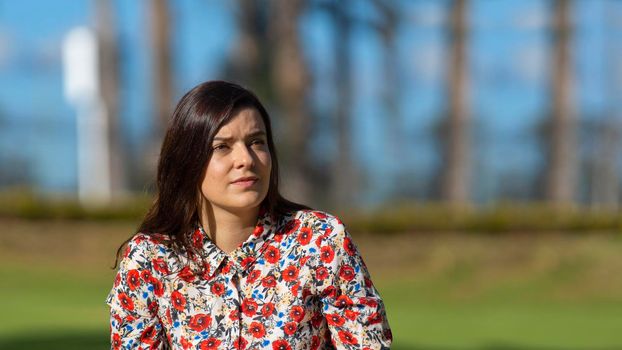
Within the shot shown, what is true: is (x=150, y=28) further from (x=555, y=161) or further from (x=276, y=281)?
(x=276, y=281)

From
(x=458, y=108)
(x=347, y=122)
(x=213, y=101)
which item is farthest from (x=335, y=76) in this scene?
(x=213, y=101)

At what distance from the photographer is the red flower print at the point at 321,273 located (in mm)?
2141

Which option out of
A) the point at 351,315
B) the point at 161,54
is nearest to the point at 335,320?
the point at 351,315

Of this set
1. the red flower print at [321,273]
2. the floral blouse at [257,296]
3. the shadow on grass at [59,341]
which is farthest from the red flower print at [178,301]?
the shadow on grass at [59,341]

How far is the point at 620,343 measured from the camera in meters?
7.85

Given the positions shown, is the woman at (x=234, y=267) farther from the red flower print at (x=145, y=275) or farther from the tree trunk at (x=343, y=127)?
the tree trunk at (x=343, y=127)

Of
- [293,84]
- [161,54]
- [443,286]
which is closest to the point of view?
[443,286]

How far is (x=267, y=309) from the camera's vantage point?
84.9 inches

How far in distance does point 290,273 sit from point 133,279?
38 cm

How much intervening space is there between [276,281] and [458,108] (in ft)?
54.2

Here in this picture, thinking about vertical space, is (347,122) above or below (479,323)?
above

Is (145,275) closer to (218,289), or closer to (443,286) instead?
(218,289)

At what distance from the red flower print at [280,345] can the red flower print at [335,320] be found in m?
0.11

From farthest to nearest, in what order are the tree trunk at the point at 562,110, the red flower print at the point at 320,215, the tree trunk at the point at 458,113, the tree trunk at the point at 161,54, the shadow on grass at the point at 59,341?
the tree trunk at the point at 562,110 < the tree trunk at the point at 458,113 < the tree trunk at the point at 161,54 < the shadow on grass at the point at 59,341 < the red flower print at the point at 320,215
